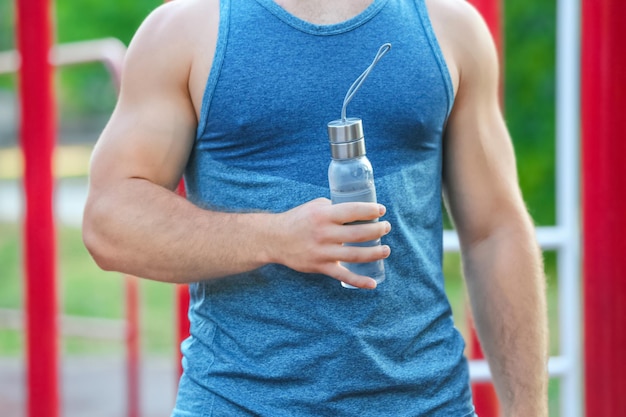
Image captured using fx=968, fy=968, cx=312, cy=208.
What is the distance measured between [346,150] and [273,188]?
0.86 feet

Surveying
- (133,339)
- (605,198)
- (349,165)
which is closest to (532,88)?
(133,339)

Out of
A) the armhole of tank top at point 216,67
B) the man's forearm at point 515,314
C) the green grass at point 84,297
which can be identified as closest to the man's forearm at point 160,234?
the armhole of tank top at point 216,67

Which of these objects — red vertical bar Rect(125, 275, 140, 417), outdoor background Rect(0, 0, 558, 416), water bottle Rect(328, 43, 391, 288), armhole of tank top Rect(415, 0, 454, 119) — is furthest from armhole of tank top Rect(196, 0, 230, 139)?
outdoor background Rect(0, 0, 558, 416)

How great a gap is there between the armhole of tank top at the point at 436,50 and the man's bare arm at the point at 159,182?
405 mm

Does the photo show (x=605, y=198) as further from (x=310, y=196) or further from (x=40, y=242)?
(x=40, y=242)

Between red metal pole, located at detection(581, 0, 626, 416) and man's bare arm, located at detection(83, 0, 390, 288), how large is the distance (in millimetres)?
966

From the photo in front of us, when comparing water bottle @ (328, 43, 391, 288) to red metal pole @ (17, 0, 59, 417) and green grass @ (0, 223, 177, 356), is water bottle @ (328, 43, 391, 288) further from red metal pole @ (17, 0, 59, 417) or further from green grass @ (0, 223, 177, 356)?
green grass @ (0, 223, 177, 356)

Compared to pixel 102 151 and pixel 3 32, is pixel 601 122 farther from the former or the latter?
pixel 3 32

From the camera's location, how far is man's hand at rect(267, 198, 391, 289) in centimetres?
158

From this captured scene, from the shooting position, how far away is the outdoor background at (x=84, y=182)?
942 centimetres

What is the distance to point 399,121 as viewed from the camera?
1825mm

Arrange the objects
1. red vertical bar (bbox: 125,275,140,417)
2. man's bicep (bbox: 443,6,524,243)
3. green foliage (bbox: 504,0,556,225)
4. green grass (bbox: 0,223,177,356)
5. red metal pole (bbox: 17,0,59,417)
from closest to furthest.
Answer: man's bicep (bbox: 443,6,524,243) < red metal pole (bbox: 17,0,59,417) < red vertical bar (bbox: 125,275,140,417) < green grass (bbox: 0,223,177,356) < green foliage (bbox: 504,0,556,225)

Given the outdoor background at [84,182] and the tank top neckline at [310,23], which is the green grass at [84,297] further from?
the tank top neckline at [310,23]

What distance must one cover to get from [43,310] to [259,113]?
4.12 feet
